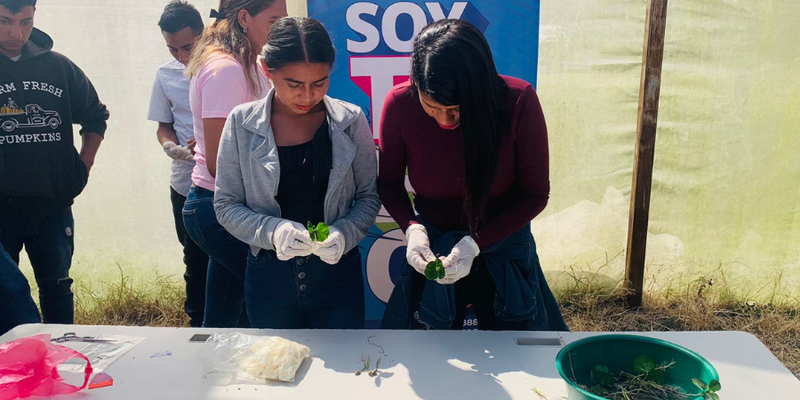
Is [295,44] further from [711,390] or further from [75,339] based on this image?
[711,390]

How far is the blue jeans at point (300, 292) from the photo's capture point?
5.52ft

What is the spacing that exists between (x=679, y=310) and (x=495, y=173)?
A: 1.99m

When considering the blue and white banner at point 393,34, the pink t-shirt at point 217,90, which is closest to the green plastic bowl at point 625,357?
the pink t-shirt at point 217,90

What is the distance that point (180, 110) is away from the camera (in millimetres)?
2613

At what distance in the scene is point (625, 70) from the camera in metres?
2.74

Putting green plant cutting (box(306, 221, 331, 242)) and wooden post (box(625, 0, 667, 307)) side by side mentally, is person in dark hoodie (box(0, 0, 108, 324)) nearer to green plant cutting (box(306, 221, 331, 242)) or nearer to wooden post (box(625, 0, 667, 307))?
green plant cutting (box(306, 221, 331, 242))

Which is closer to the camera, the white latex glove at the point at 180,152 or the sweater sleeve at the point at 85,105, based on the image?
the white latex glove at the point at 180,152

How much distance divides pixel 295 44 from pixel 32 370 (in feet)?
3.25

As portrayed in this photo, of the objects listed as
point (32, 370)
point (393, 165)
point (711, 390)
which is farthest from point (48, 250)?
point (711, 390)

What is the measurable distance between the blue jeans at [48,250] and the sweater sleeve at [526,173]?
1816 mm

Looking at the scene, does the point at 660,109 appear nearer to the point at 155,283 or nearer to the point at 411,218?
the point at 411,218

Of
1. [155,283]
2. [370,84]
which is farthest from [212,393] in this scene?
[155,283]

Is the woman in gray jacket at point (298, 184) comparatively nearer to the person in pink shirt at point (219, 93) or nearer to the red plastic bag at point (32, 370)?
the person in pink shirt at point (219, 93)

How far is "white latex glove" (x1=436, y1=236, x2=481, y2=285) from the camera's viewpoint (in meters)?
1.51
